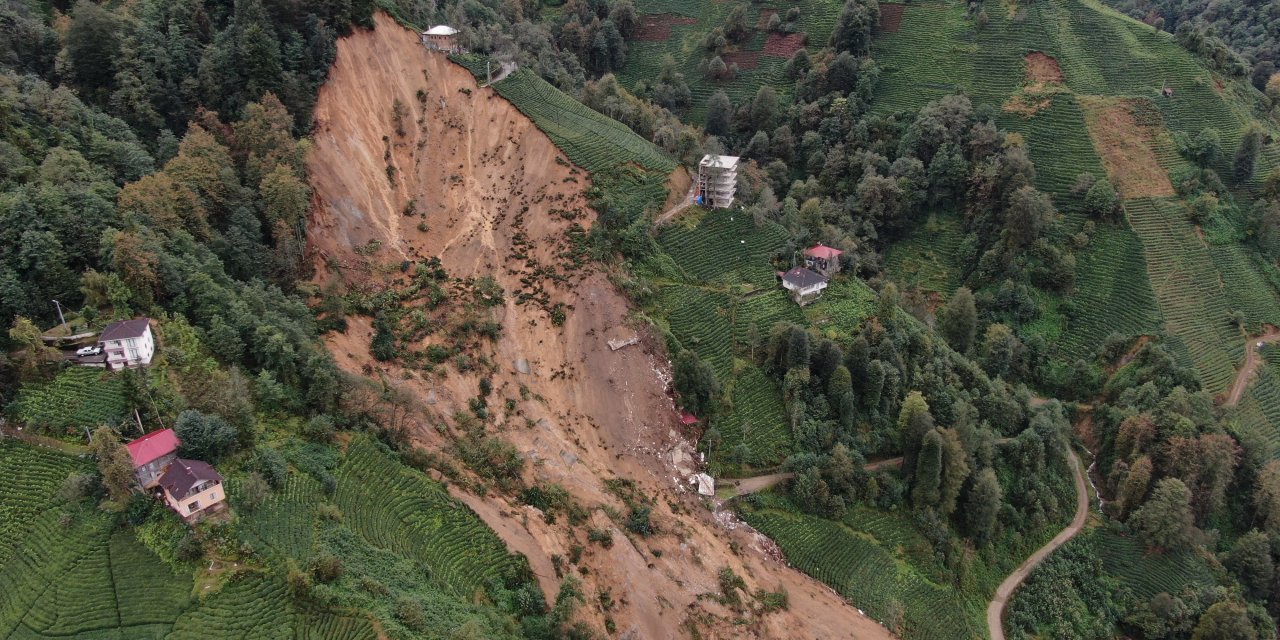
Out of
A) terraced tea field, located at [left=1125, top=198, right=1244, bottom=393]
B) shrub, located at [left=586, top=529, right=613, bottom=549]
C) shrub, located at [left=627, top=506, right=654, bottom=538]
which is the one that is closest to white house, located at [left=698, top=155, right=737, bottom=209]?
shrub, located at [left=627, top=506, right=654, bottom=538]

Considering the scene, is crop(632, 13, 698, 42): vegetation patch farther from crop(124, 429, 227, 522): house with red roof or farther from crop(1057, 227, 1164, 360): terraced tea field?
crop(124, 429, 227, 522): house with red roof

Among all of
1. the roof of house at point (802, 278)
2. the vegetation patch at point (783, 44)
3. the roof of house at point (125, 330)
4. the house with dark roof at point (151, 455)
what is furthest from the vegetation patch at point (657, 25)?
the house with dark roof at point (151, 455)

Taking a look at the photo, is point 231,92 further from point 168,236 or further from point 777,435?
point 777,435

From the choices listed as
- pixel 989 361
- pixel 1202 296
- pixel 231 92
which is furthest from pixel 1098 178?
pixel 231 92

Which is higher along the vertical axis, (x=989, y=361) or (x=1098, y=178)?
(x=1098, y=178)

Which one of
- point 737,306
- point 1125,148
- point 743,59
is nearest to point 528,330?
point 737,306
